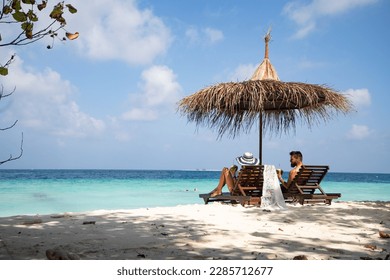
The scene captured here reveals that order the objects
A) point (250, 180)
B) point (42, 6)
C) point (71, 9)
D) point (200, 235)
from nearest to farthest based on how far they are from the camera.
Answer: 1. point (71, 9)
2. point (42, 6)
3. point (200, 235)
4. point (250, 180)

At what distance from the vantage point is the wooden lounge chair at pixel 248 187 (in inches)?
257

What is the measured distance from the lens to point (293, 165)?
7.22m

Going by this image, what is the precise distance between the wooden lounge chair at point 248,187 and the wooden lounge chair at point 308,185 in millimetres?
521

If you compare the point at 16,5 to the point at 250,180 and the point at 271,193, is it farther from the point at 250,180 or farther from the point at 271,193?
the point at 250,180

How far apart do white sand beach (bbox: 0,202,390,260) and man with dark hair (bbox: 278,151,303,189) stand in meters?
1.23

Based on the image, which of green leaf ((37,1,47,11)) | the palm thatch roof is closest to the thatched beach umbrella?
the palm thatch roof

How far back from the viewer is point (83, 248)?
338cm

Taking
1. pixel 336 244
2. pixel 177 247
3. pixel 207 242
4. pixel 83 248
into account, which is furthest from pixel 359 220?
pixel 83 248

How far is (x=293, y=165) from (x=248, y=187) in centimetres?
97

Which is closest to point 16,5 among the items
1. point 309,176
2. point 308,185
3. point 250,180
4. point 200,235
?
point 200,235

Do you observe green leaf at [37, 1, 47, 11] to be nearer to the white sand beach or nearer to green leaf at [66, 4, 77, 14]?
green leaf at [66, 4, 77, 14]
